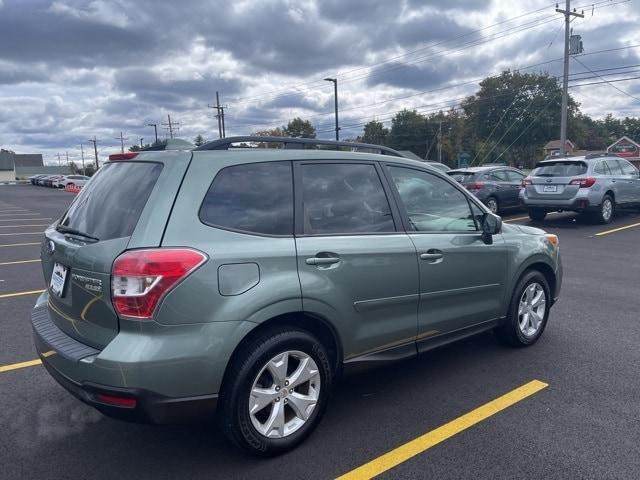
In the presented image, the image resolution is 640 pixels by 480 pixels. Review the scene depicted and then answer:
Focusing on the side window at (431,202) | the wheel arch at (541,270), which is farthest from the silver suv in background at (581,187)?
the side window at (431,202)

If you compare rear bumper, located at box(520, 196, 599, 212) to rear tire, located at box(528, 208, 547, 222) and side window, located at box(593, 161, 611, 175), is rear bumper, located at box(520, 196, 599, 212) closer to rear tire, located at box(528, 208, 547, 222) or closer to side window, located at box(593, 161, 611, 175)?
rear tire, located at box(528, 208, 547, 222)

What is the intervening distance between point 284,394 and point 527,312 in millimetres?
2626

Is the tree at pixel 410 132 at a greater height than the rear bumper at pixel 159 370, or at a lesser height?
greater

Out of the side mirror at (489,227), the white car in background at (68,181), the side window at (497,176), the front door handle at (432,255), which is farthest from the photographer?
the white car in background at (68,181)

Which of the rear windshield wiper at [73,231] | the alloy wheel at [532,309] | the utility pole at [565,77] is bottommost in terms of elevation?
the alloy wheel at [532,309]

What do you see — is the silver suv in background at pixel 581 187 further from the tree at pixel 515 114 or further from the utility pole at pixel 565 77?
the tree at pixel 515 114

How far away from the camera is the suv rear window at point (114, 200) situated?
269 cm

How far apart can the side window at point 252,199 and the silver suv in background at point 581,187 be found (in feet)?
36.9

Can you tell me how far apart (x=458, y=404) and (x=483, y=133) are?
68.0m

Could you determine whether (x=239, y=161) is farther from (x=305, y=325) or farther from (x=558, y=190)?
(x=558, y=190)

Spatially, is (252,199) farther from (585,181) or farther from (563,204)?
(585,181)

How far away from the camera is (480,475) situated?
8.78 ft

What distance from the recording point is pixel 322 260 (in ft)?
9.62

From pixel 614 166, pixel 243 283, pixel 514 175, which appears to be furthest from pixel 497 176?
pixel 243 283
